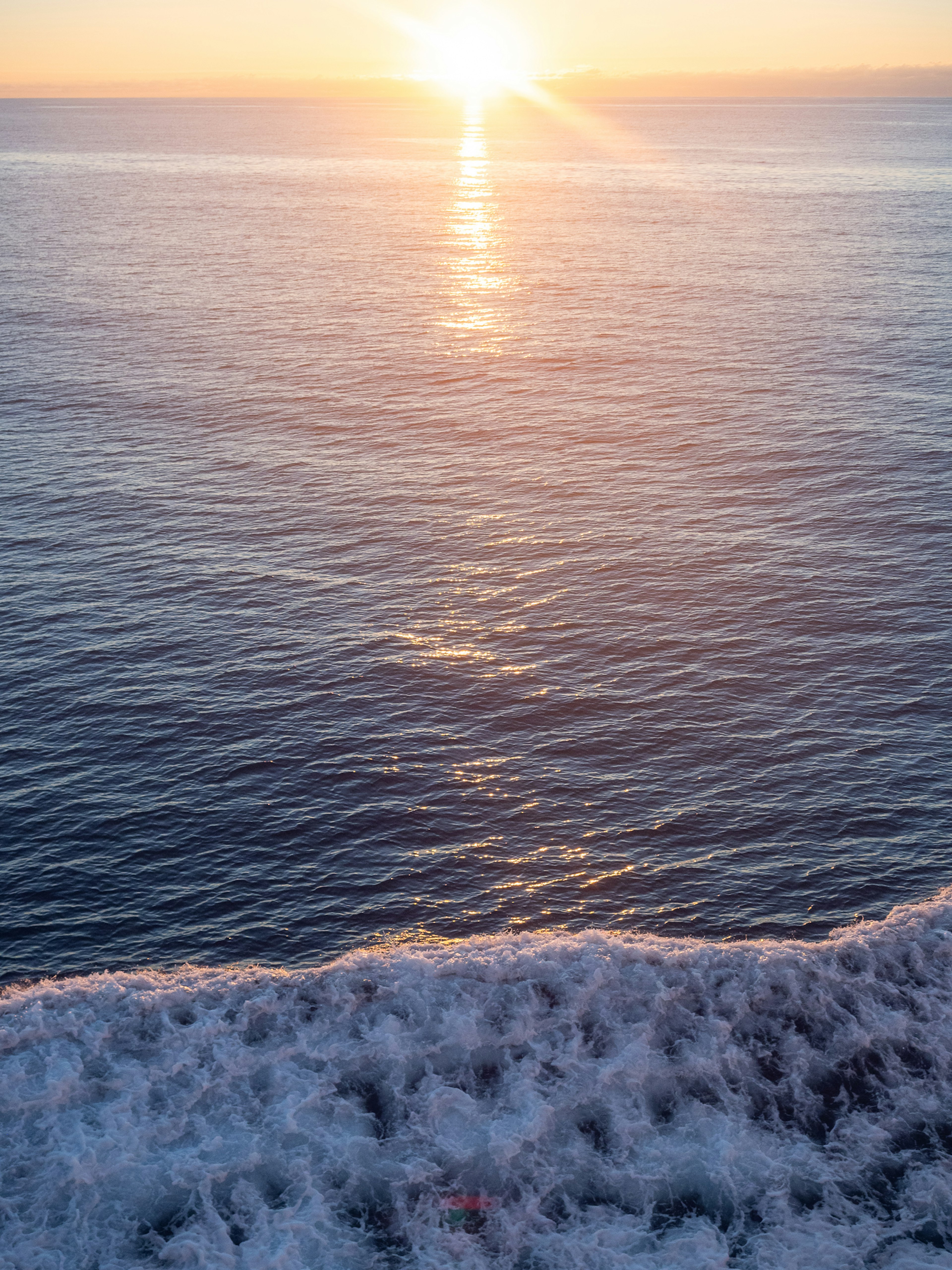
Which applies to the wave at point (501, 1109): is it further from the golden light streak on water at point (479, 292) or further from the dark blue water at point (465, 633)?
the golden light streak on water at point (479, 292)

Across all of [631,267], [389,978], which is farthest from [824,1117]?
[631,267]

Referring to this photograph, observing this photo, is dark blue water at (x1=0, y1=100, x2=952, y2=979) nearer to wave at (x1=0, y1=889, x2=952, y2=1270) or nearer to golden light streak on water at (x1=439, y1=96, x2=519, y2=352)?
wave at (x1=0, y1=889, x2=952, y2=1270)

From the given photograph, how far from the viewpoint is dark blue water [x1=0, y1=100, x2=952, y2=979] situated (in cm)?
4822

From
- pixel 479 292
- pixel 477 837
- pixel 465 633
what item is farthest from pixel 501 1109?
pixel 479 292

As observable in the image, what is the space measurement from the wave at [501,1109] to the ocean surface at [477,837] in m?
0.13

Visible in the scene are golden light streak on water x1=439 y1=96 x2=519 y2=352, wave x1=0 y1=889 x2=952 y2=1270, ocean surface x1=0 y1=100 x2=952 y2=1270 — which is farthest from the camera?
golden light streak on water x1=439 y1=96 x2=519 y2=352

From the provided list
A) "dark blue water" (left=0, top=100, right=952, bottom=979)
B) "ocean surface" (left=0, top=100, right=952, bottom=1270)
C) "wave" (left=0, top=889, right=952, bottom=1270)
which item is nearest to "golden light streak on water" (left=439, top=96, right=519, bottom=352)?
"dark blue water" (left=0, top=100, right=952, bottom=979)

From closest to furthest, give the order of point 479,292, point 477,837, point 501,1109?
point 501,1109 → point 477,837 → point 479,292

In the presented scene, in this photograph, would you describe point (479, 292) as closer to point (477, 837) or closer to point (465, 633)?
point (465, 633)

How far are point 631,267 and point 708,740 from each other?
12899 cm

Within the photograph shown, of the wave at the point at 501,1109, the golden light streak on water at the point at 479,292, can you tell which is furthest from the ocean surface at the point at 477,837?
the golden light streak on water at the point at 479,292

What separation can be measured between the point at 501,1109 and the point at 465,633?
33044 millimetres

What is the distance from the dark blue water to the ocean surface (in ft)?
0.97

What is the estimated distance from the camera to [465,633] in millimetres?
67125
